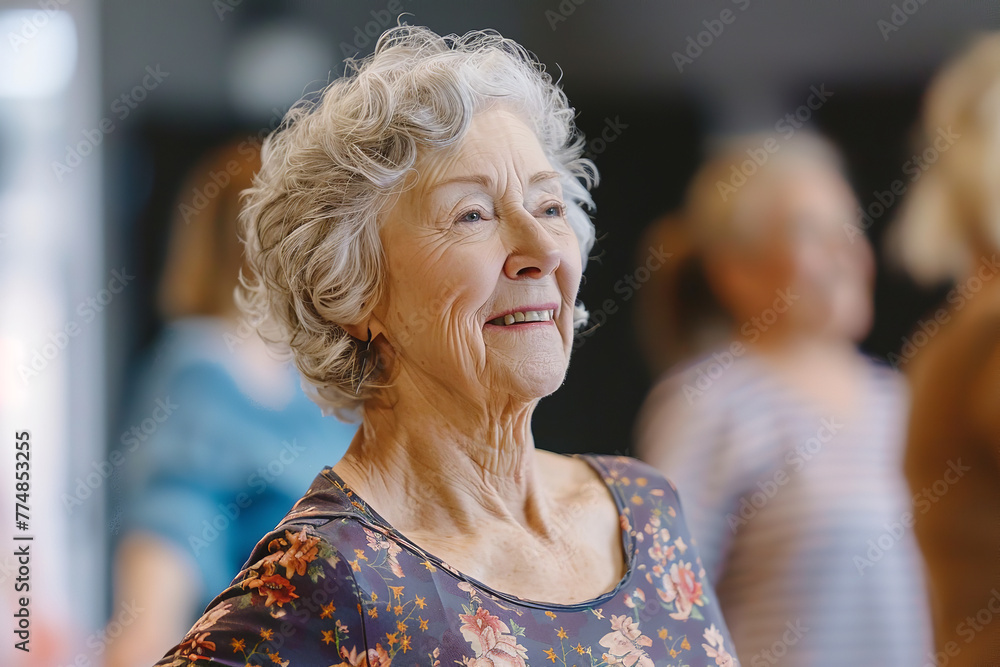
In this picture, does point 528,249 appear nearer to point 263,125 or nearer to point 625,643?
point 625,643

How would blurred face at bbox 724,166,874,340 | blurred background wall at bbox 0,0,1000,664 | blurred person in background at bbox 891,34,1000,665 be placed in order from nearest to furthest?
blurred background wall at bbox 0,0,1000,664 < blurred person in background at bbox 891,34,1000,665 < blurred face at bbox 724,166,874,340

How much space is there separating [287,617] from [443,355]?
381mm

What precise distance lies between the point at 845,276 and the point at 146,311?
5.25ft

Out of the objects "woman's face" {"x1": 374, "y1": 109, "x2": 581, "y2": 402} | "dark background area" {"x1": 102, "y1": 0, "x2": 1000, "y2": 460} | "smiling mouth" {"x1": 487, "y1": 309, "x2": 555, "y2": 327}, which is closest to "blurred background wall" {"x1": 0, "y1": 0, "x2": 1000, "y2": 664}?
"dark background area" {"x1": 102, "y1": 0, "x2": 1000, "y2": 460}

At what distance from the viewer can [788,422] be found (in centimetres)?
200

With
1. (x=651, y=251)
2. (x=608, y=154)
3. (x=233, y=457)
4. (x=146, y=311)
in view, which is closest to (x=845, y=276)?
(x=651, y=251)

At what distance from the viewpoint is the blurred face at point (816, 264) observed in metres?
2.05

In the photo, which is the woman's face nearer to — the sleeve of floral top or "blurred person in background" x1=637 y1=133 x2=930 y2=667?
the sleeve of floral top

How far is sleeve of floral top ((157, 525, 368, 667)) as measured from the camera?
953 millimetres

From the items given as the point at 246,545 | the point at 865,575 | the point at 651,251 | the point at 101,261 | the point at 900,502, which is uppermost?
the point at 101,261

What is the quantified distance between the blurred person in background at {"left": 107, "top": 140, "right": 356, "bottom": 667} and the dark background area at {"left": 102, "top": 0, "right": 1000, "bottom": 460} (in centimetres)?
7

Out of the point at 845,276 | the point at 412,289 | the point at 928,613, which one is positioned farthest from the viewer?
the point at 845,276

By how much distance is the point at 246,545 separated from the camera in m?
1.70

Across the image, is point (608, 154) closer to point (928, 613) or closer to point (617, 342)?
point (617, 342)
